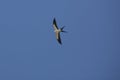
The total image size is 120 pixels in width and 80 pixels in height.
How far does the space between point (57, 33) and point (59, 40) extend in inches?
27.1

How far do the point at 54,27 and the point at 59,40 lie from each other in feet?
3.00

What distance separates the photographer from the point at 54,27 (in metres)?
19.7

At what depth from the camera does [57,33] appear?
19766 mm

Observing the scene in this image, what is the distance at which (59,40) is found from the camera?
66.8ft

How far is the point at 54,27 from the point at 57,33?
0.32 metres
